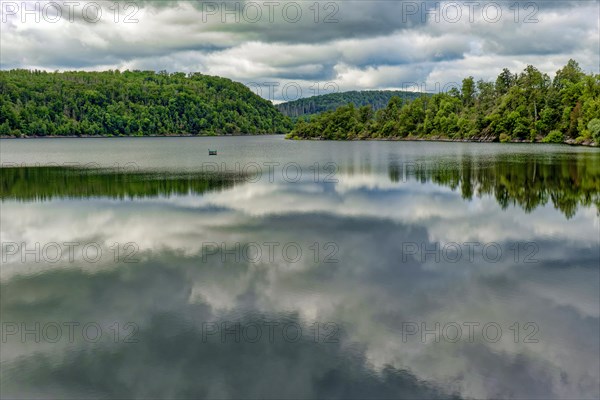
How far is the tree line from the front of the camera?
395ft

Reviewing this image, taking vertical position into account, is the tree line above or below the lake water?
above

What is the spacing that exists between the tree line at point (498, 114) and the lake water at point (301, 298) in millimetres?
87774

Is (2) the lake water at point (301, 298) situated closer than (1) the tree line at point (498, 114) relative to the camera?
Yes

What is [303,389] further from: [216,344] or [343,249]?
[343,249]

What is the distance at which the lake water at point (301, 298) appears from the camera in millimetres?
12945

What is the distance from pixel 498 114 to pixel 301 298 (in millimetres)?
136966

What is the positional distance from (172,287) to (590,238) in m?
22.6

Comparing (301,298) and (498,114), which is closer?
(301,298)

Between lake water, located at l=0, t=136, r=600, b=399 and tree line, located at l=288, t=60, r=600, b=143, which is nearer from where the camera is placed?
lake water, located at l=0, t=136, r=600, b=399

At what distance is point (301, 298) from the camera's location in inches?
727

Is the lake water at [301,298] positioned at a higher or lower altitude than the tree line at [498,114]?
lower

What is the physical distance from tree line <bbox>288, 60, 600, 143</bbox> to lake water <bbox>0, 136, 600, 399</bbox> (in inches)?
3456

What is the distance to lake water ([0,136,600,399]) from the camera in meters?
12.9

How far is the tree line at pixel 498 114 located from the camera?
120438 millimetres
